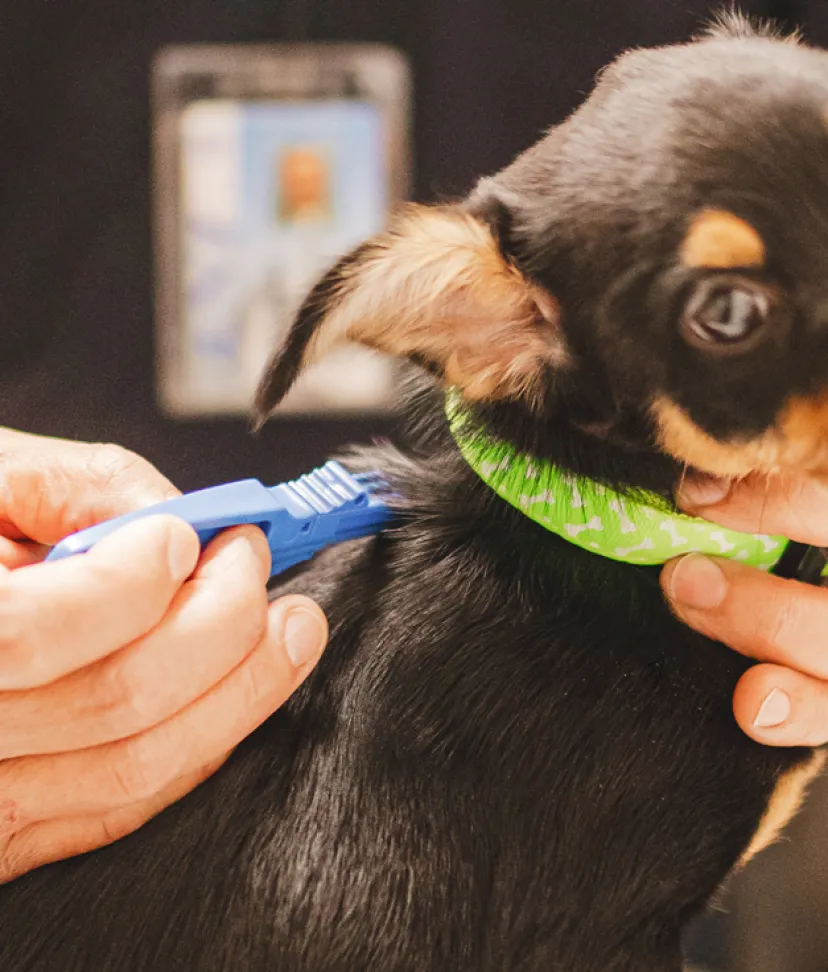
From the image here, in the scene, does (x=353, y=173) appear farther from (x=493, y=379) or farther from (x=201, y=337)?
(x=493, y=379)

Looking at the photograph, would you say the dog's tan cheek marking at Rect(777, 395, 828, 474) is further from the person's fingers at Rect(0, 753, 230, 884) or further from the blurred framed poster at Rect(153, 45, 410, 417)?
the blurred framed poster at Rect(153, 45, 410, 417)

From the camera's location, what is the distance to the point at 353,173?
210 centimetres

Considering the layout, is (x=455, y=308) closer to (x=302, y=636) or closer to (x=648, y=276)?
(x=648, y=276)

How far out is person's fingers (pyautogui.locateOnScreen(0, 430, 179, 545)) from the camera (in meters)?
1.50

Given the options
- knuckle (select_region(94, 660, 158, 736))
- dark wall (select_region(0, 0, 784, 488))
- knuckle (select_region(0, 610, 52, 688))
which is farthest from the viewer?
dark wall (select_region(0, 0, 784, 488))

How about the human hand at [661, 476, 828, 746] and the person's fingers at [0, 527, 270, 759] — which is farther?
the human hand at [661, 476, 828, 746]

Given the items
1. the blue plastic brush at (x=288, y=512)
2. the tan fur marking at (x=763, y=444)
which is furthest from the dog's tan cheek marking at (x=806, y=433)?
the blue plastic brush at (x=288, y=512)

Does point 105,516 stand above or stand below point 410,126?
below

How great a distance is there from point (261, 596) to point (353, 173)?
1231 millimetres

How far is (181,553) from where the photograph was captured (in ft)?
3.56

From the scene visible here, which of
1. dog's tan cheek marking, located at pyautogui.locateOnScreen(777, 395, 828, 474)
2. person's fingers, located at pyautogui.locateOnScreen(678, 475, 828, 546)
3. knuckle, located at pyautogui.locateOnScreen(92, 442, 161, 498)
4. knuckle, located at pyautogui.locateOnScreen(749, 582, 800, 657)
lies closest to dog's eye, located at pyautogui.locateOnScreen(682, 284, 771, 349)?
dog's tan cheek marking, located at pyautogui.locateOnScreen(777, 395, 828, 474)

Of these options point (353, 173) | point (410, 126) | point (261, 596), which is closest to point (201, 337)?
point (353, 173)

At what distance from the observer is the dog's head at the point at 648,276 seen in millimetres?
1110

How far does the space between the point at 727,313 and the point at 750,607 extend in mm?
387
